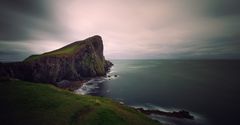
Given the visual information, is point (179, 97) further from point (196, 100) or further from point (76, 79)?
point (76, 79)

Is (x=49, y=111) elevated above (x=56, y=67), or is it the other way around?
(x=56, y=67)

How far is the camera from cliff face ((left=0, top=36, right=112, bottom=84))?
235 ft

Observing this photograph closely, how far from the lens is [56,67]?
8388 centimetres

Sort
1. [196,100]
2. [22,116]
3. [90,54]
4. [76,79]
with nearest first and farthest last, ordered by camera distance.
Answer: [22,116] → [196,100] → [76,79] → [90,54]

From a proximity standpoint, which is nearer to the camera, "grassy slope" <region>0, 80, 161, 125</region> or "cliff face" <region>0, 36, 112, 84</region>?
"grassy slope" <region>0, 80, 161, 125</region>

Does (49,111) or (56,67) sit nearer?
(49,111)

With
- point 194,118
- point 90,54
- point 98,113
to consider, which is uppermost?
point 90,54

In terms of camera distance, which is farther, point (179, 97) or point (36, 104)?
point (179, 97)

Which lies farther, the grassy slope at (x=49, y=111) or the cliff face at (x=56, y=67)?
the cliff face at (x=56, y=67)

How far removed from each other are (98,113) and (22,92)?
60.4 feet

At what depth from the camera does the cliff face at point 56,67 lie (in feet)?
235

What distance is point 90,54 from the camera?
115062mm

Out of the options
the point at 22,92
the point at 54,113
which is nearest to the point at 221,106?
the point at 54,113

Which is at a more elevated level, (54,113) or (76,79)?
(54,113)
